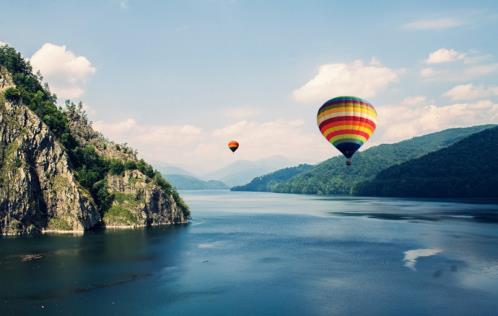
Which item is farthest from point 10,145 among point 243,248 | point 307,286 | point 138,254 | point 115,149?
point 307,286

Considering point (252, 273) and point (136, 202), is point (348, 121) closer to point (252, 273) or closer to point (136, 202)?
point (252, 273)

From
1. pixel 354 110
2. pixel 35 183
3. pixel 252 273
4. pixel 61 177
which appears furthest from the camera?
pixel 61 177

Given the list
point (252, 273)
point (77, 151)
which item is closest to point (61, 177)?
point (77, 151)

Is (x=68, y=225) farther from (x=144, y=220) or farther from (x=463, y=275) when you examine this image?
(x=463, y=275)

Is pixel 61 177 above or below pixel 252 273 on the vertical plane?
above

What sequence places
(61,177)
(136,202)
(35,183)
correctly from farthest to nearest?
(136,202)
(61,177)
(35,183)

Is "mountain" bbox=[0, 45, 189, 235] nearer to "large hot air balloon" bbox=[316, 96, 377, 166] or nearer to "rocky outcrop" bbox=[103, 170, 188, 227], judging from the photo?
"rocky outcrop" bbox=[103, 170, 188, 227]
